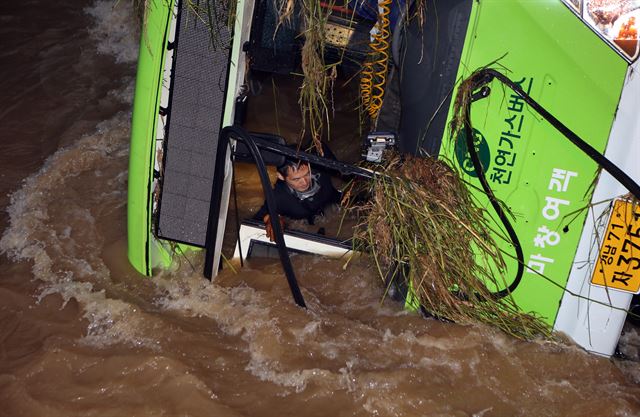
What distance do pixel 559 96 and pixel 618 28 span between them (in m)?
0.36

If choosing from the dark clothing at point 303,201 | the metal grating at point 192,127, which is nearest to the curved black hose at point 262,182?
the metal grating at point 192,127

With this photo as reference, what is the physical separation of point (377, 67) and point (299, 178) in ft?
2.78

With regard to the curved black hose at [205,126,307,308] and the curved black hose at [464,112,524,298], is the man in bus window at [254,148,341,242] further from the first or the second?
the curved black hose at [464,112,524,298]

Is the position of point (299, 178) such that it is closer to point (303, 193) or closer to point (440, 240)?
point (303, 193)

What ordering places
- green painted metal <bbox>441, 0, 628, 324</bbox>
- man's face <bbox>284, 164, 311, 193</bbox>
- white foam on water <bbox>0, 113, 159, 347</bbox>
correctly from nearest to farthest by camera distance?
green painted metal <bbox>441, 0, 628, 324</bbox> < white foam on water <bbox>0, 113, 159, 347</bbox> < man's face <bbox>284, 164, 311, 193</bbox>

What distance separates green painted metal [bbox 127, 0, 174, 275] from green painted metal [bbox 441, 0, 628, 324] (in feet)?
4.62

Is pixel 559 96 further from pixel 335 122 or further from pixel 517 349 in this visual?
pixel 335 122

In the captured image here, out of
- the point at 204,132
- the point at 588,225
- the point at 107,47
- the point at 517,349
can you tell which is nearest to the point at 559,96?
the point at 588,225

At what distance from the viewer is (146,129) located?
10.5ft

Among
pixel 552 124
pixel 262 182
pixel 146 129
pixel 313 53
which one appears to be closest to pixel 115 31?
pixel 146 129

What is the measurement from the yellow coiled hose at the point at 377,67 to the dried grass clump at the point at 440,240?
825 mm

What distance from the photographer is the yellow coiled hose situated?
11.8 ft

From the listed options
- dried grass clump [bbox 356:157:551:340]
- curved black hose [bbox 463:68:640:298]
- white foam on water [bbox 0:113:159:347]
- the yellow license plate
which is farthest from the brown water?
curved black hose [bbox 463:68:640:298]

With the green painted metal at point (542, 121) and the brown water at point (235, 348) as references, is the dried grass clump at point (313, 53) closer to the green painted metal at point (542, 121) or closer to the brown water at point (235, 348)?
the green painted metal at point (542, 121)
